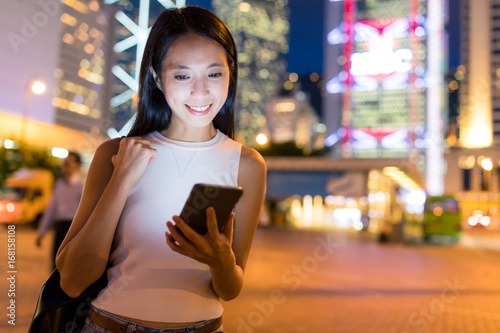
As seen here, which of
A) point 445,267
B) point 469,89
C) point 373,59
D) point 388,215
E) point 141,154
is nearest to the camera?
point 141,154

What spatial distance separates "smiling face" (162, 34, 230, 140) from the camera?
1.30 meters

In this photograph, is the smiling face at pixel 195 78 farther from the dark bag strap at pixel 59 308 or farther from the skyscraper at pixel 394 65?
the skyscraper at pixel 394 65

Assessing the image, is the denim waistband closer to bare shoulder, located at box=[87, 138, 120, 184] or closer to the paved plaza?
bare shoulder, located at box=[87, 138, 120, 184]

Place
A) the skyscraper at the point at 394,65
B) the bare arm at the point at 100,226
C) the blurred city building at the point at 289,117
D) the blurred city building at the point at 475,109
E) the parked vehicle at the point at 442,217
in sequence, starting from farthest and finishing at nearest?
the blurred city building at the point at 289,117 → the blurred city building at the point at 475,109 → the skyscraper at the point at 394,65 → the parked vehicle at the point at 442,217 → the bare arm at the point at 100,226

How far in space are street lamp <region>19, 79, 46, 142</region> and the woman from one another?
16124mm

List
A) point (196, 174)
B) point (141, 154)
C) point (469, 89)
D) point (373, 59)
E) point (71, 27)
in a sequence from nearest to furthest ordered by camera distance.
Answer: point (141, 154), point (196, 174), point (373, 59), point (469, 89), point (71, 27)

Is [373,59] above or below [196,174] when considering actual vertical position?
above

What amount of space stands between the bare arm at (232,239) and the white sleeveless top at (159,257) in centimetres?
8

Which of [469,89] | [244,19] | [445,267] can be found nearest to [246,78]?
[244,19]

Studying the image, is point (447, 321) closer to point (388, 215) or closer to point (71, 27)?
point (388, 215)

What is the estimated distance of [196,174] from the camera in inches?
52.3

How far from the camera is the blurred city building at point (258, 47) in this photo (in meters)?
151

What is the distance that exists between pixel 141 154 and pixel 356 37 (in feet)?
180

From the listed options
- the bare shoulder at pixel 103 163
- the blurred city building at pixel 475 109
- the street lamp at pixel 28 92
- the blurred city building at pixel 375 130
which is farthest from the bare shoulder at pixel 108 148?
the blurred city building at pixel 475 109
